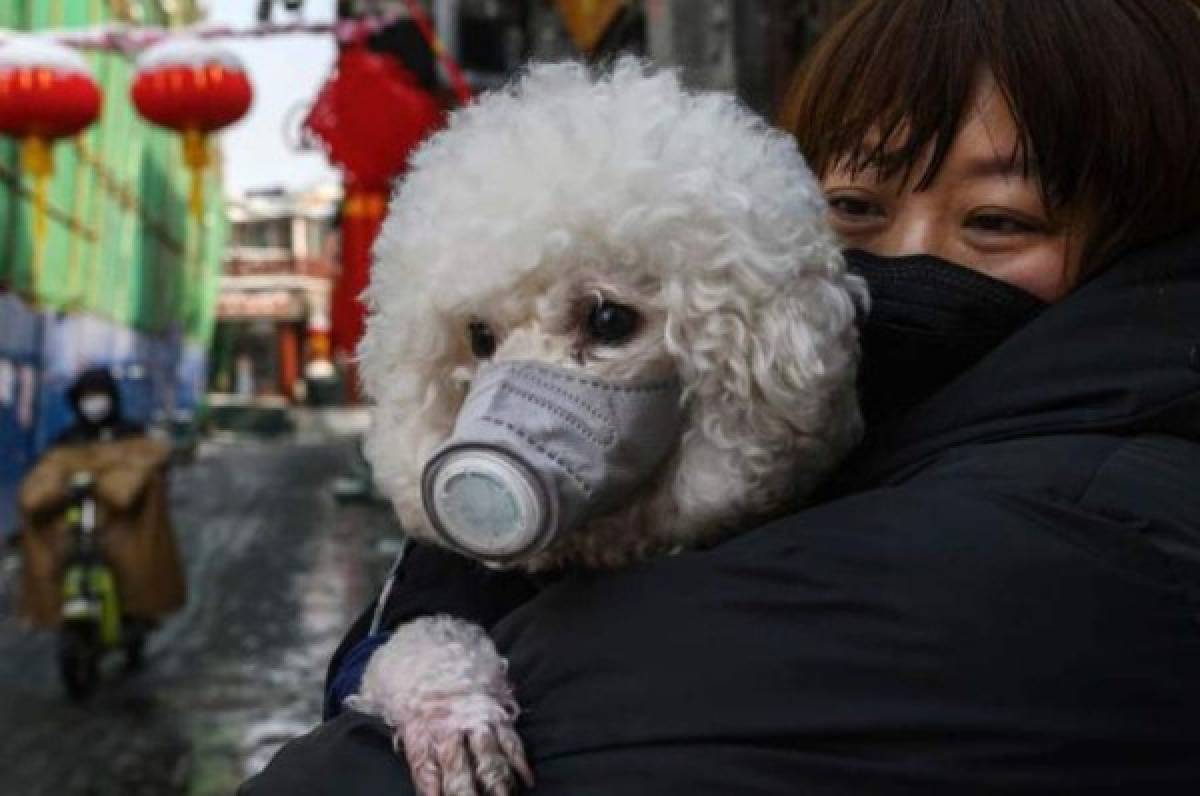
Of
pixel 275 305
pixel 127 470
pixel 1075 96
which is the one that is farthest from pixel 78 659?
pixel 275 305

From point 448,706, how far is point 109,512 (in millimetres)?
8262

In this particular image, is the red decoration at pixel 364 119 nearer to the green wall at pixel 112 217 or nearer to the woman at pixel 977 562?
the green wall at pixel 112 217

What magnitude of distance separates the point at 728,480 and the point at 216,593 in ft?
39.9

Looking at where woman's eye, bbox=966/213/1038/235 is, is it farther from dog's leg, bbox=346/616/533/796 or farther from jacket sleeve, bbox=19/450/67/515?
jacket sleeve, bbox=19/450/67/515

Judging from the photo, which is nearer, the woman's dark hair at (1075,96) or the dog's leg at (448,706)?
the dog's leg at (448,706)

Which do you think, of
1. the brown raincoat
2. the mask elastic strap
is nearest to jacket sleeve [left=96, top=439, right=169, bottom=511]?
the brown raincoat

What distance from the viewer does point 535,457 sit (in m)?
1.07

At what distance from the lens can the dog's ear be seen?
1.17 m

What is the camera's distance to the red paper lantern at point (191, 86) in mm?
9805

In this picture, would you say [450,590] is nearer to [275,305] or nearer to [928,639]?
[928,639]

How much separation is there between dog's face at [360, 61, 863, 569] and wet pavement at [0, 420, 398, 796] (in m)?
5.51

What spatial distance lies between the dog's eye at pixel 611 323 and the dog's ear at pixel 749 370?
33mm

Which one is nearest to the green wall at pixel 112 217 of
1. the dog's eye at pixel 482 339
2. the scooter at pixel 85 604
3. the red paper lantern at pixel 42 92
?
the red paper lantern at pixel 42 92

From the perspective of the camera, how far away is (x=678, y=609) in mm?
1143
